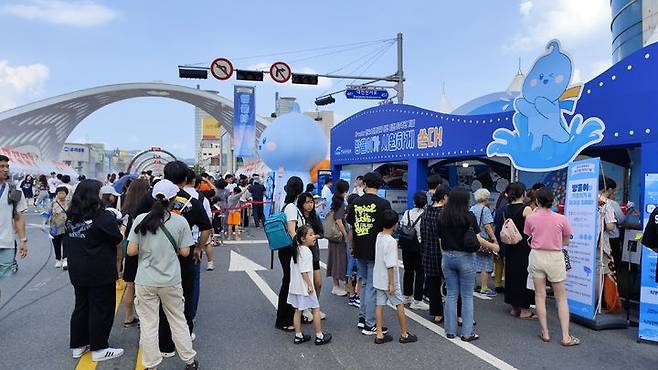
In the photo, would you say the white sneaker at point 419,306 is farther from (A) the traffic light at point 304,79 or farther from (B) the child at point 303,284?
(A) the traffic light at point 304,79

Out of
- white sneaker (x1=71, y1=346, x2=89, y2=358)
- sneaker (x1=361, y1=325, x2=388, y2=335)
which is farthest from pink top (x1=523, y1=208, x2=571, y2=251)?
white sneaker (x1=71, y1=346, x2=89, y2=358)

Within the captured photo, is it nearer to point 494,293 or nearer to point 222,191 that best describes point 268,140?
point 222,191

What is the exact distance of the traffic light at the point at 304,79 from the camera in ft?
50.4

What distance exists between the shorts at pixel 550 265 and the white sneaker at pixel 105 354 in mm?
4052

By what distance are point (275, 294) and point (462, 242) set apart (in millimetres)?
2901

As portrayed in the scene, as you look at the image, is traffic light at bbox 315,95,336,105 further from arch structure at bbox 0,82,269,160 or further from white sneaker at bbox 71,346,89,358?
arch structure at bbox 0,82,269,160

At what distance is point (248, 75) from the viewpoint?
14.9 m

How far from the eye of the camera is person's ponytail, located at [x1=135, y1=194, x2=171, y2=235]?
11.2ft

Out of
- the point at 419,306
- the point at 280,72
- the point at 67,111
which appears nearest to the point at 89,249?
the point at 419,306

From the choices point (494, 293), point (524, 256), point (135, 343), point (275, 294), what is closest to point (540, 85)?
point (524, 256)

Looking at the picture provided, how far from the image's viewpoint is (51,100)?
38.4 m

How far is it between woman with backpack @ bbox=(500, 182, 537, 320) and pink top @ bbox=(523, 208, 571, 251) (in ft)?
2.00

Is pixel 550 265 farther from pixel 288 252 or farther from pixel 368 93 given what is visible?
pixel 368 93

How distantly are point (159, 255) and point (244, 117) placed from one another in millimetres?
22216
